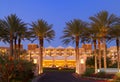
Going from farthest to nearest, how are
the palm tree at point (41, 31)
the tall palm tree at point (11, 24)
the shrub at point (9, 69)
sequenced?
1. the palm tree at point (41, 31)
2. the tall palm tree at point (11, 24)
3. the shrub at point (9, 69)

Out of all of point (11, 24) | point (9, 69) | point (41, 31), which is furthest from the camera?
point (41, 31)

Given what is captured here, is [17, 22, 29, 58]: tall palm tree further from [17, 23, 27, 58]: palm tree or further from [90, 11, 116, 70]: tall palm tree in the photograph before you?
[90, 11, 116, 70]: tall palm tree

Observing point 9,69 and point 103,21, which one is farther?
point 103,21

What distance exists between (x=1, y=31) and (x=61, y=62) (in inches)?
2774

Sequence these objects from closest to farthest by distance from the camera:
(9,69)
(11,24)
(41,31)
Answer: (9,69), (11,24), (41,31)

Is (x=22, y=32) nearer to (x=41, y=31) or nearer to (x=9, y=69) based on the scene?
(x=41, y=31)

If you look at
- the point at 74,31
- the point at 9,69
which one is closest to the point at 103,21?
the point at 74,31

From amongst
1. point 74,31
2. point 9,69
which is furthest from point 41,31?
point 9,69

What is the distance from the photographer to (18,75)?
85.3 ft

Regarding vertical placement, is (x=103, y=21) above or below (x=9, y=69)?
above

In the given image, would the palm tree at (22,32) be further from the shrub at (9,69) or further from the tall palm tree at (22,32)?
the shrub at (9,69)

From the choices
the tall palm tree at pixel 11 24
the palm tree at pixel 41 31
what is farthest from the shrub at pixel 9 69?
the palm tree at pixel 41 31

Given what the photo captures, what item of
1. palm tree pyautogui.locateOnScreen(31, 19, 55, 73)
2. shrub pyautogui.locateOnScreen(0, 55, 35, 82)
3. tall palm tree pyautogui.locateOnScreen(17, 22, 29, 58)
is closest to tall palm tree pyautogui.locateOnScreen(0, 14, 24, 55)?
tall palm tree pyautogui.locateOnScreen(17, 22, 29, 58)

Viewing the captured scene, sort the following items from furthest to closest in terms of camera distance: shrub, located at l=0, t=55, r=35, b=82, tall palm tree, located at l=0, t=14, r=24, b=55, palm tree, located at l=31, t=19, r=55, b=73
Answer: palm tree, located at l=31, t=19, r=55, b=73
tall palm tree, located at l=0, t=14, r=24, b=55
shrub, located at l=0, t=55, r=35, b=82
